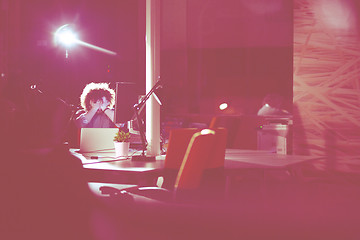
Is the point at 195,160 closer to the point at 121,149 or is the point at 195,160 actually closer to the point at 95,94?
the point at 121,149

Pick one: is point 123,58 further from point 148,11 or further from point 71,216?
point 71,216

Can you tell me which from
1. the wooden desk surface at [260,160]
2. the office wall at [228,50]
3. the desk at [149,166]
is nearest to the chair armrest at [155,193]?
the desk at [149,166]

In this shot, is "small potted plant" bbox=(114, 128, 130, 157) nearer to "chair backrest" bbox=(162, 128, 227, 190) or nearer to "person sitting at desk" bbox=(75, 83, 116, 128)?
"chair backrest" bbox=(162, 128, 227, 190)

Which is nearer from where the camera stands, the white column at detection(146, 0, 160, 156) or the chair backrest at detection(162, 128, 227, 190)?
the chair backrest at detection(162, 128, 227, 190)

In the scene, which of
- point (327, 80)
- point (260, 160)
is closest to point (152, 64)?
point (260, 160)

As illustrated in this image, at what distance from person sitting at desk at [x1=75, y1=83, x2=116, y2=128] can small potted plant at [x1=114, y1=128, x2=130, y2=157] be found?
1.13 m

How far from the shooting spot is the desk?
3.19m

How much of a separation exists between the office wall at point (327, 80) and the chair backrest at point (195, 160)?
184 inches

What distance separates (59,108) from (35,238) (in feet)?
23.1

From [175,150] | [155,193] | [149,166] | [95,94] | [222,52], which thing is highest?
[222,52]

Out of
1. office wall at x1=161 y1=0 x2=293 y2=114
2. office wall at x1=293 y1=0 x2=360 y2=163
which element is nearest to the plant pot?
office wall at x1=293 y1=0 x2=360 y2=163

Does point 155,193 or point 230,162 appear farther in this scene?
point 230,162

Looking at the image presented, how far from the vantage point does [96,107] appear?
5199 mm

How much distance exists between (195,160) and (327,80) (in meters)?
4.87
